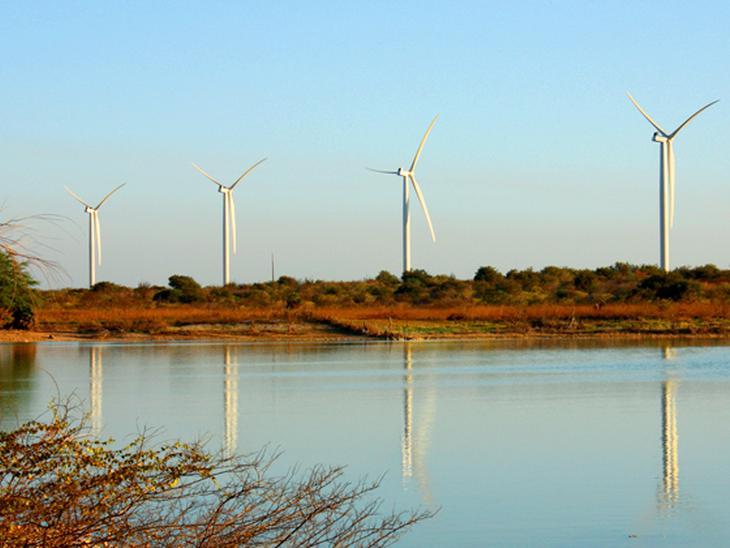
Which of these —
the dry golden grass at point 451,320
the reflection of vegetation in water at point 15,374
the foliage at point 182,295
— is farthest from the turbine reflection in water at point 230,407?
the foliage at point 182,295

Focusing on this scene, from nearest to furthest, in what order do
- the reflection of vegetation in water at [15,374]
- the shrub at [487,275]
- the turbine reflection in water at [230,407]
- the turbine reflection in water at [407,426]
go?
the turbine reflection in water at [407,426]
the turbine reflection in water at [230,407]
the reflection of vegetation in water at [15,374]
the shrub at [487,275]

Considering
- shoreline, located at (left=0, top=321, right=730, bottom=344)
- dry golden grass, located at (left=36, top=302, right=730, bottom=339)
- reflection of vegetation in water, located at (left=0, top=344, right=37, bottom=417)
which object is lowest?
reflection of vegetation in water, located at (left=0, top=344, right=37, bottom=417)

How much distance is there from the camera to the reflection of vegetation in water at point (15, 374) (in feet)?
56.4

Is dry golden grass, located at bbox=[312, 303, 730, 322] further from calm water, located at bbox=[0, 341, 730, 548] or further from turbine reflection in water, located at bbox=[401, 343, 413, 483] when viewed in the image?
turbine reflection in water, located at bbox=[401, 343, 413, 483]

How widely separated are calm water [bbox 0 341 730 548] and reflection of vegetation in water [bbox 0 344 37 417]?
0.11 m

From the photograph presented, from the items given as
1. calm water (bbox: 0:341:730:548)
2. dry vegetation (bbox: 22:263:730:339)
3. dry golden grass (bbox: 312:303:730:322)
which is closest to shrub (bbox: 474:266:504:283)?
dry vegetation (bbox: 22:263:730:339)

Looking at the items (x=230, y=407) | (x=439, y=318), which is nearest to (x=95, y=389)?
(x=230, y=407)

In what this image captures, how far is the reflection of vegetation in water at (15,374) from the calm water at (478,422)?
112 millimetres

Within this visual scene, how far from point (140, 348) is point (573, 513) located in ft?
92.3

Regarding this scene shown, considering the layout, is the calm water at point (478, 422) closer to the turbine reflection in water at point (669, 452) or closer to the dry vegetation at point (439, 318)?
the turbine reflection in water at point (669, 452)

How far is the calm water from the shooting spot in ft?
28.5

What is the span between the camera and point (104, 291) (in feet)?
263

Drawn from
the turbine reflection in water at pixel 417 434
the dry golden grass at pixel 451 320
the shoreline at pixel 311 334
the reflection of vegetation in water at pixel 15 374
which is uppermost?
the dry golden grass at pixel 451 320

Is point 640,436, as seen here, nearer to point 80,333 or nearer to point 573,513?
point 573,513
